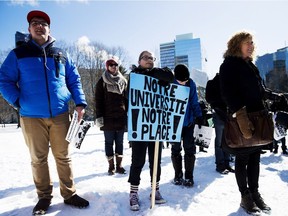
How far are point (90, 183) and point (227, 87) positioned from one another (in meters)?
2.81

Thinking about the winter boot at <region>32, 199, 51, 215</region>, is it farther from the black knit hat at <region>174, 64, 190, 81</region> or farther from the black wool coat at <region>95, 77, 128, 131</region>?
the black knit hat at <region>174, 64, 190, 81</region>

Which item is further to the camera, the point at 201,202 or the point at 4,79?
the point at 201,202

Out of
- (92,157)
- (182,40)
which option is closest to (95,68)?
(92,157)

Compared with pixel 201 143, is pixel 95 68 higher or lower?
higher

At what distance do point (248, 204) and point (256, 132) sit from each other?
2.98 feet

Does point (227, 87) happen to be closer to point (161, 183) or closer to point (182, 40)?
point (161, 183)

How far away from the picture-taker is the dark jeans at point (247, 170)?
3.36 meters

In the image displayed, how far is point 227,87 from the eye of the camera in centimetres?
324

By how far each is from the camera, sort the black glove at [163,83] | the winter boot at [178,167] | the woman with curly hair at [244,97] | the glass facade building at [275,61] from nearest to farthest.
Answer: the woman with curly hair at [244,97]
the black glove at [163,83]
the winter boot at [178,167]
the glass facade building at [275,61]

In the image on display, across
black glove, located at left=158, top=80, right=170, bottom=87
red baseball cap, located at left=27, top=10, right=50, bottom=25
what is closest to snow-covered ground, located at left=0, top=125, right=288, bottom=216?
black glove, located at left=158, top=80, right=170, bottom=87

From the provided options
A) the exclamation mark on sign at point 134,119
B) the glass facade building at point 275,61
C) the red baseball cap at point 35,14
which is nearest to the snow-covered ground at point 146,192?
the exclamation mark on sign at point 134,119

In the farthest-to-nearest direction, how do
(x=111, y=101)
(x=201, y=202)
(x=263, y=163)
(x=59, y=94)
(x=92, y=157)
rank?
1. (x=92, y=157)
2. (x=263, y=163)
3. (x=111, y=101)
4. (x=201, y=202)
5. (x=59, y=94)

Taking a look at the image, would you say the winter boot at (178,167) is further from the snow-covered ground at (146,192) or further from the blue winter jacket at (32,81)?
the blue winter jacket at (32,81)

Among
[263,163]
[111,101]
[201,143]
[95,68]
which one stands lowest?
[263,163]
